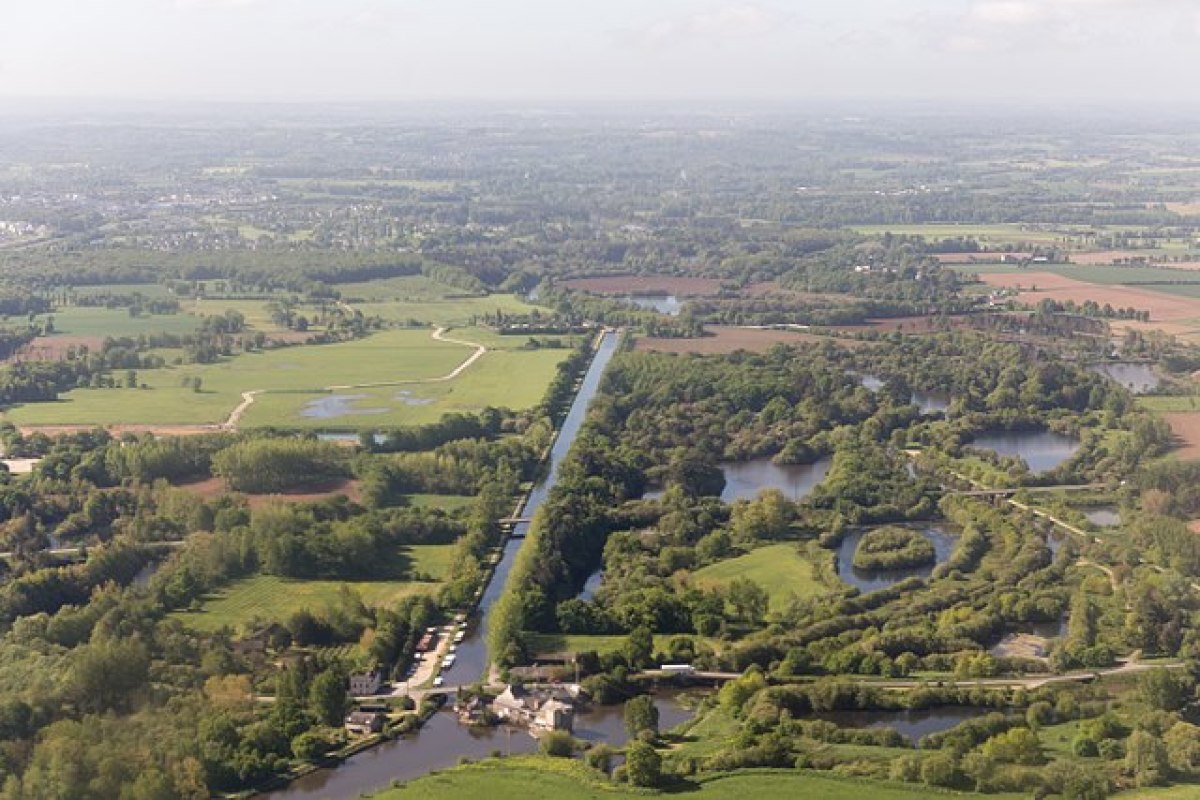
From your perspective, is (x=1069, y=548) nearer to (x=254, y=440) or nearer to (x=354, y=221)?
(x=254, y=440)

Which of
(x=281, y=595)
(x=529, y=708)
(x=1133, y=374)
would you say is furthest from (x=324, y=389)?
(x=1133, y=374)

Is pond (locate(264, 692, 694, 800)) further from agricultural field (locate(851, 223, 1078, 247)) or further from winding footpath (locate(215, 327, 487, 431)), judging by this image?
agricultural field (locate(851, 223, 1078, 247))

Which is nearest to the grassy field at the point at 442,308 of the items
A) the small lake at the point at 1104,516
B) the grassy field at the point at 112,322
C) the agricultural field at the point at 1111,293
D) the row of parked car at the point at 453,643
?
the grassy field at the point at 112,322

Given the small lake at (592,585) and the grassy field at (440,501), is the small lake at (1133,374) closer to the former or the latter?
the small lake at (592,585)

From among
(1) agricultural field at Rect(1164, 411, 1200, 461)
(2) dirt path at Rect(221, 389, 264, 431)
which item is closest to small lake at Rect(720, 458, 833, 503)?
(1) agricultural field at Rect(1164, 411, 1200, 461)

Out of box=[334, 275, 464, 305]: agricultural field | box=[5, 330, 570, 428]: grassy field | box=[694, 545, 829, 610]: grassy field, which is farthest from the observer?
box=[334, 275, 464, 305]: agricultural field

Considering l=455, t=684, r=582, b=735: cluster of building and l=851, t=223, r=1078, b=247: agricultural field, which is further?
l=851, t=223, r=1078, b=247: agricultural field

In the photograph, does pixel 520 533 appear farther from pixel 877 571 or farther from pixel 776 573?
pixel 877 571
